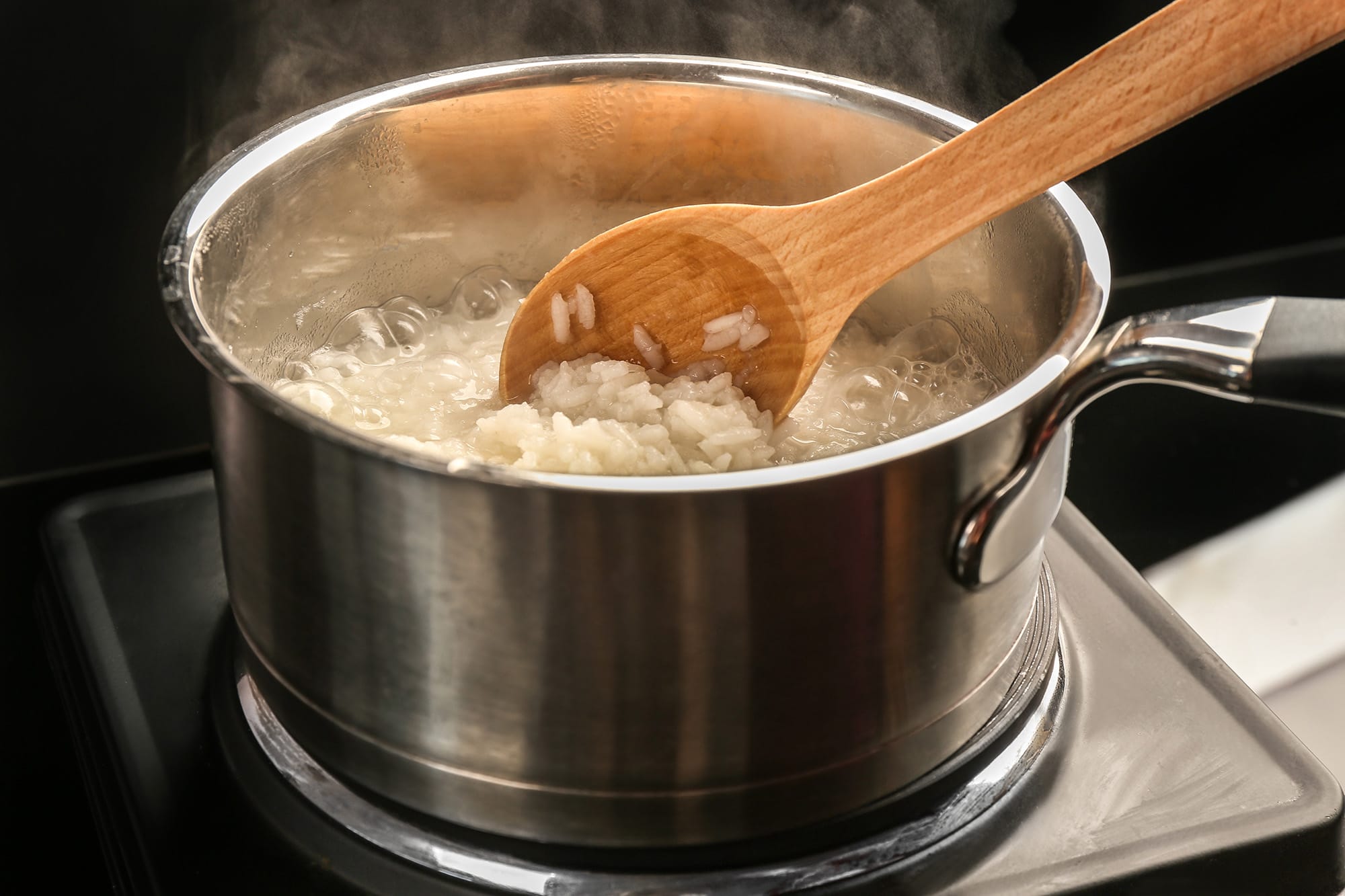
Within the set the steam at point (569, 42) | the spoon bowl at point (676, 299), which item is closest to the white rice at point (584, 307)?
the spoon bowl at point (676, 299)

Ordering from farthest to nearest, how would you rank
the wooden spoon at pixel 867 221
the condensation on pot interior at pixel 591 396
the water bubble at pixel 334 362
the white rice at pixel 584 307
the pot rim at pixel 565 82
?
1. the water bubble at pixel 334 362
2. the white rice at pixel 584 307
3. the condensation on pot interior at pixel 591 396
4. the wooden spoon at pixel 867 221
5. the pot rim at pixel 565 82

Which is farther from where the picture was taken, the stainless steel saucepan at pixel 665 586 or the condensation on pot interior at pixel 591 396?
the condensation on pot interior at pixel 591 396

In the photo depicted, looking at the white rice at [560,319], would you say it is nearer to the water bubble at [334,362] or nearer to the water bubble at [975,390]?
the water bubble at [334,362]

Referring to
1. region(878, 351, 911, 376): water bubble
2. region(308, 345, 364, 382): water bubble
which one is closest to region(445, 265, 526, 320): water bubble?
region(308, 345, 364, 382): water bubble

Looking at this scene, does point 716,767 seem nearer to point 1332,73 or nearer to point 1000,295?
point 1000,295

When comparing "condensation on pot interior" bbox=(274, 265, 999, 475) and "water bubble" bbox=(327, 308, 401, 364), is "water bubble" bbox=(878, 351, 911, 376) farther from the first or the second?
"water bubble" bbox=(327, 308, 401, 364)

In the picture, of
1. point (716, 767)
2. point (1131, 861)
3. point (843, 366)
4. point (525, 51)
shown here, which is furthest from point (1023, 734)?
point (525, 51)

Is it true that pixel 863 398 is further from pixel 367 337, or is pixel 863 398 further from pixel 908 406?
pixel 367 337
